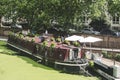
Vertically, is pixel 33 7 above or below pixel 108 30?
above

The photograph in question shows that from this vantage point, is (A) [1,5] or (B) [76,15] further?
(A) [1,5]

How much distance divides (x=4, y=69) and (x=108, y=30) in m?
34.5

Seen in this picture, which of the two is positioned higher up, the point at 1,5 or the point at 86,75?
the point at 1,5

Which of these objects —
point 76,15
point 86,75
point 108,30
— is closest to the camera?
point 86,75

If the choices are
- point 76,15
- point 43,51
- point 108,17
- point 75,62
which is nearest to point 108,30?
point 108,17

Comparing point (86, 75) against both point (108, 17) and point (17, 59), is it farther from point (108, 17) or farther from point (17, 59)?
point (108, 17)

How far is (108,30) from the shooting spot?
6147 centimetres

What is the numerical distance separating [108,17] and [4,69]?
38947 mm

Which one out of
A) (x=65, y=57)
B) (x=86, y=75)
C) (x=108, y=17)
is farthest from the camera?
(x=108, y=17)

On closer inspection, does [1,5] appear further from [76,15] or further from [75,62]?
[75,62]

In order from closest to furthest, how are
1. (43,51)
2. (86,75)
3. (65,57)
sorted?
(86,75) → (65,57) → (43,51)

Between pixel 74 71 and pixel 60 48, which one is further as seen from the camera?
pixel 60 48

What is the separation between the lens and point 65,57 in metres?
30.4

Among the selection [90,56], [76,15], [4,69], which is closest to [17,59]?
[4,69]
